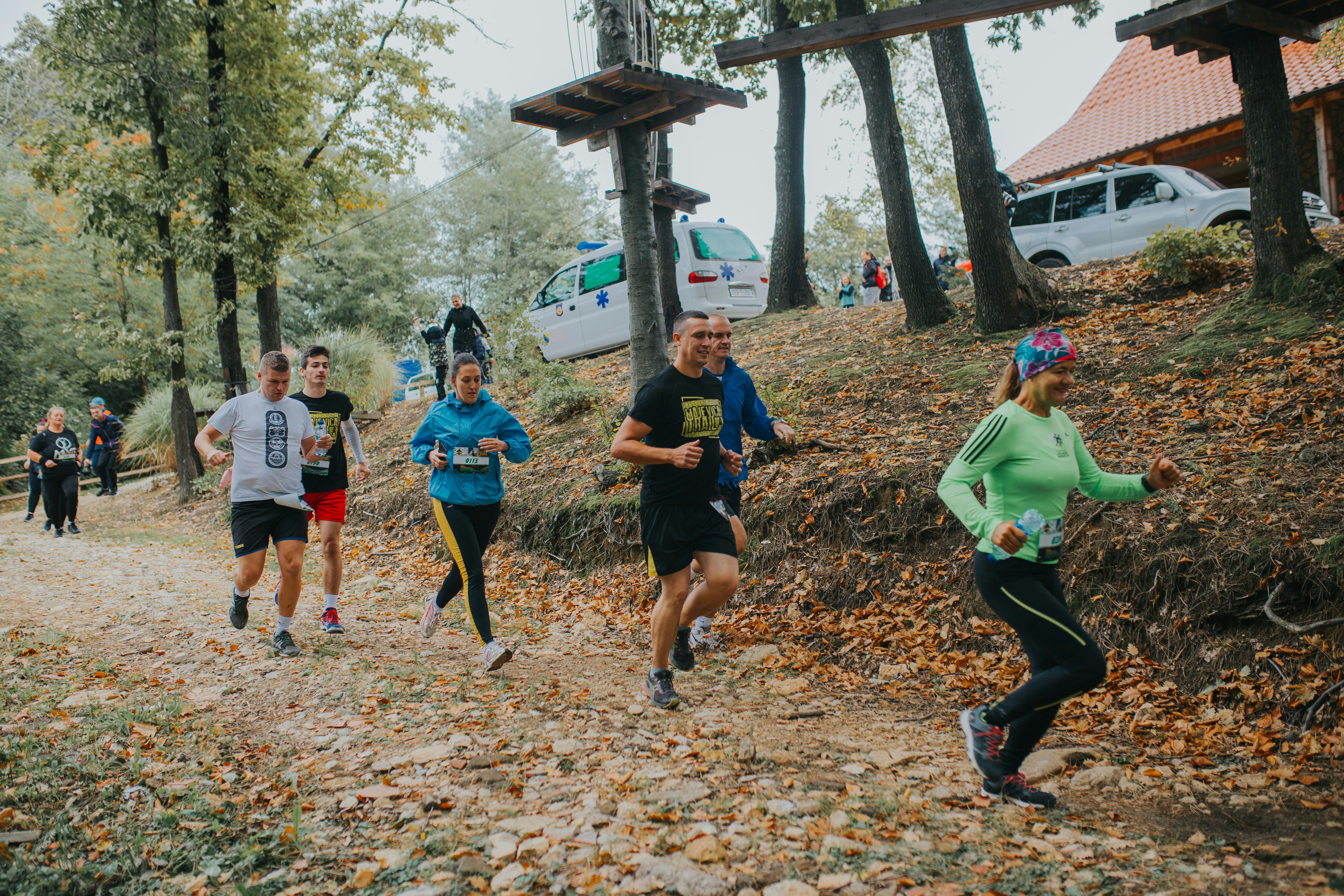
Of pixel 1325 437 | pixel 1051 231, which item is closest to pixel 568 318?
pixel 1051 231

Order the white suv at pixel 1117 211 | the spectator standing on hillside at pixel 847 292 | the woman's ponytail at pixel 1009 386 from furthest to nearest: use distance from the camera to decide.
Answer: the spectator standing on hillside at pixel 847 292, the white suv at pixel 1117 211, the woman's ponytail at pixel 1009 386

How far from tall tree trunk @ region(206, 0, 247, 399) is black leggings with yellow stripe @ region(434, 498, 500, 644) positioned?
10820 mm

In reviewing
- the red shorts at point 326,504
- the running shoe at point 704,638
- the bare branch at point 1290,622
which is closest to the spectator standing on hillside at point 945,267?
the running shoe at point 704,638

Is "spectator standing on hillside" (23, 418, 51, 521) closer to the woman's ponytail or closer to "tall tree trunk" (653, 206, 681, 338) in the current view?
"tall tree trunk" (653, 206, 681, 338)

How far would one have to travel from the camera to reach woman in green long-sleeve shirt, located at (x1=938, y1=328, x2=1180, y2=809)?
11.1ft

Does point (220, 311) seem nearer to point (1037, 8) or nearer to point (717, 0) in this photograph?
point (717, 0)

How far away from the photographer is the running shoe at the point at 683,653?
5.43 meters

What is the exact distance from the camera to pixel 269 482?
5.98 metres

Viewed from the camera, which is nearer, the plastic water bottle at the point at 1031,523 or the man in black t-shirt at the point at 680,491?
the plastic water bottle at the point at 1031,523

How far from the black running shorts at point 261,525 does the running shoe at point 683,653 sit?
2.66 m

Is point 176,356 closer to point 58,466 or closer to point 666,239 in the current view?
point 58,466

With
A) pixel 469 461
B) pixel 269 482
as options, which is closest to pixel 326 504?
pixel 269 482

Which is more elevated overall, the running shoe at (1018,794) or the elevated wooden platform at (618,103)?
the elevated wooden platform at (618,103)

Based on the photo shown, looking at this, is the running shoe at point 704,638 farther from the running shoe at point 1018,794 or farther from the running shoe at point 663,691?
the running shoe at point 1018,794
